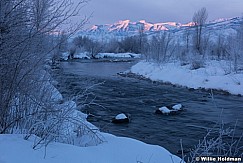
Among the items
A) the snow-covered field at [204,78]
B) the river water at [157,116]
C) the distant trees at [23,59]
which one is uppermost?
the distant trees at [23,59]

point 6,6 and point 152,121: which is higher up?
point 6,6

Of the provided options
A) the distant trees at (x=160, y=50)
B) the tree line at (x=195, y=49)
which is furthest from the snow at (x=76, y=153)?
the distant trees at (x=160, y=50)

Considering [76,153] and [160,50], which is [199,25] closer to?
[160,50]

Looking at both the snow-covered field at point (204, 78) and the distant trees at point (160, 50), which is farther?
the distant trees at point (160, 50)

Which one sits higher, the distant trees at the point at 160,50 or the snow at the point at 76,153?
the distant trees at the point at 160,50

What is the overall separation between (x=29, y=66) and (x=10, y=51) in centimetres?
49

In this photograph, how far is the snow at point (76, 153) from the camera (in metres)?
3.63

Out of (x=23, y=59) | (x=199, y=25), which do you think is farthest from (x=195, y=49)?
(x=23, y=59)

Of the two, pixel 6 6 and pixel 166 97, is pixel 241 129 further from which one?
pixel 6 6

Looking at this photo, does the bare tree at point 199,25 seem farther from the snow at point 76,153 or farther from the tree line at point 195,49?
the snow at point 76,153

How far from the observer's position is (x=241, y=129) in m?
9.95

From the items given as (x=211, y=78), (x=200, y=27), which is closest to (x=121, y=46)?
(x=200, y=27)

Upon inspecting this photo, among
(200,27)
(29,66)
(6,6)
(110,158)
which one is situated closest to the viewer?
(110,158)

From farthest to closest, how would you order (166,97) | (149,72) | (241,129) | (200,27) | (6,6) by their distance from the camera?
(200,27) → (149,72) → (166,97) → (241,129) → (6,6)
